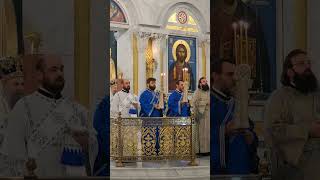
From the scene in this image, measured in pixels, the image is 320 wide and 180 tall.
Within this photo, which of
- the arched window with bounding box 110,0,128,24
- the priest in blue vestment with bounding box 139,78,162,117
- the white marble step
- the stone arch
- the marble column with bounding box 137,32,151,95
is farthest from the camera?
the stone arch

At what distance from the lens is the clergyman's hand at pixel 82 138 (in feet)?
17.8

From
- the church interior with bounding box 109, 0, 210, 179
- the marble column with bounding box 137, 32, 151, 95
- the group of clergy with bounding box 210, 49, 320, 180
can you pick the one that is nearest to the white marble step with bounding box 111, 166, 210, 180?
the group of clergy with bounding box 210, 49, 320, 180

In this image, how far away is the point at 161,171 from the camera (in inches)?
325

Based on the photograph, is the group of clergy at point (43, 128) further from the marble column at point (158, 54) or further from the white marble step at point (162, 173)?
the marble column at point (158, 54)

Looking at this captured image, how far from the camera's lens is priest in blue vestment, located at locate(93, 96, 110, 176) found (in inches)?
214

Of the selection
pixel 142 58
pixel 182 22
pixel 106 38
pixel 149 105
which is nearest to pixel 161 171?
pixel 149 105

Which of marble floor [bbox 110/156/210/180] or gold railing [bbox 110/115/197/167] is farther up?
gold railing [bbox 110/115/197/167]

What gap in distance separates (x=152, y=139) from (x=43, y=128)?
166 inches

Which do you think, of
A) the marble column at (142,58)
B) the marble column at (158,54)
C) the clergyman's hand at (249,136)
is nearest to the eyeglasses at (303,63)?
the clergyman's hand at (249,136)

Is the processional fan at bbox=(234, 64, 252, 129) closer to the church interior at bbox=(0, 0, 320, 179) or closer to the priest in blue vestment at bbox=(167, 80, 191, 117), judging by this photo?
the church interior at bbox=(0, 0, 320, 179)

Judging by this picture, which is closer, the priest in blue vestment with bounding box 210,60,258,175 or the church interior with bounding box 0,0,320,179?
the church interior with bounding box 0,0,320,179

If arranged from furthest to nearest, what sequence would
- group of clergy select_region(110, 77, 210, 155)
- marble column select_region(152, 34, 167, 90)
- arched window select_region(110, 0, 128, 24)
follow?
marble column select_region(152, 34, 167, 90), arched window select_region(110, 0, 128, 24), group of clergy select_region(110, 77, 210, 155)

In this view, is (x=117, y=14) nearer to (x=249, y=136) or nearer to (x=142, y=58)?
(x=142, y=58)

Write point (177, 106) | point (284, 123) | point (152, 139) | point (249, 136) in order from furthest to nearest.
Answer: point (177, 106) → point (152, 139) → point (249, 136) → point (284, 123)
